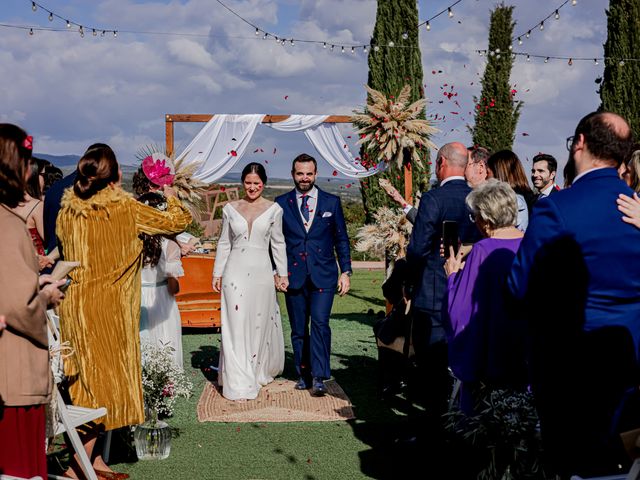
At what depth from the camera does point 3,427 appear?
10.2ft

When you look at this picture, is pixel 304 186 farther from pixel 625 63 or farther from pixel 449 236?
pixel 625 63

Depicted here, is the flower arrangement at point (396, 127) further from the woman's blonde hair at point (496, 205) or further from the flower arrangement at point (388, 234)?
the woman's blonde hair at point (496, 205)

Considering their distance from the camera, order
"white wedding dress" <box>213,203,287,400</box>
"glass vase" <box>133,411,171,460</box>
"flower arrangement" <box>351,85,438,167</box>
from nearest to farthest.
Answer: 1. "glass vase" <box>133,411,171,460</box>
2. "white wedding dress" <box>213,203,287,400</box>
3. "flower arrangement" <box>351,85,438,167</box>

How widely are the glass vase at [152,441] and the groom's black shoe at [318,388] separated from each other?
2068 mm

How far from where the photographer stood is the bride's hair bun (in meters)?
4.61

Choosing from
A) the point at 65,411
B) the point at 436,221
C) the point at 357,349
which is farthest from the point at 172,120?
the point at 65,411

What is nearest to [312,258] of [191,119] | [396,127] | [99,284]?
[396,127]

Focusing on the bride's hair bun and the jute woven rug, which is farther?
the jute woven rug

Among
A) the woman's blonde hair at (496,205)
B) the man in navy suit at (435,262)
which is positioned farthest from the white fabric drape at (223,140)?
the woman's blonde hair at (496,205)

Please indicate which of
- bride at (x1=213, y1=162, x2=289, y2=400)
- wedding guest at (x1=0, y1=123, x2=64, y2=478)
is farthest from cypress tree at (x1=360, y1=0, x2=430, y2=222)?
wedding guest at (x1=0, y1=123, x2=64, y2=478)

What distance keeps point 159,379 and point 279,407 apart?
1.46 meters

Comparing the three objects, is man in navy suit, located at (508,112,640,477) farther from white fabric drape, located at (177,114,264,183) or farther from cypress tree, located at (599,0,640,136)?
cypress tree, located at (599,0,640,136)

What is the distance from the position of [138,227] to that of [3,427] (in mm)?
1851

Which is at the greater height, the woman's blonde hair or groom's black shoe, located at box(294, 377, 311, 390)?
the woman's blonde hair
